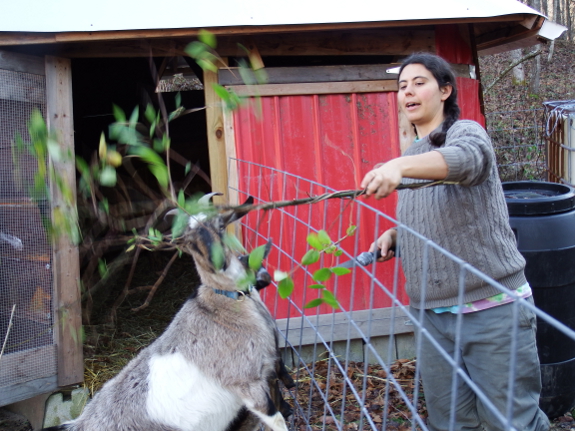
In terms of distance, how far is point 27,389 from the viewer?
385cm

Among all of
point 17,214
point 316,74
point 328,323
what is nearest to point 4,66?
point 17,214

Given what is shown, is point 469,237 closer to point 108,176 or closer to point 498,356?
point 498,356

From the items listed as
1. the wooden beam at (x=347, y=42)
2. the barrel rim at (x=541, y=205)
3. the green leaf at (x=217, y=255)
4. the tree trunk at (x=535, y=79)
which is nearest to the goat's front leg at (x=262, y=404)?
the green leaf at (x=217, y=255)

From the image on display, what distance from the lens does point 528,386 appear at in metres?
2.25

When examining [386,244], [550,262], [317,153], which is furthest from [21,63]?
[550,262]

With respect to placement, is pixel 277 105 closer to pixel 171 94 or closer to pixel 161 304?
pixel 161 304

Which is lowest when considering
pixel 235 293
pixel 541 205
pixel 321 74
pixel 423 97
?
pixel 235 293

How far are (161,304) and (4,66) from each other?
3.13 meters

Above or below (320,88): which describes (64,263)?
below

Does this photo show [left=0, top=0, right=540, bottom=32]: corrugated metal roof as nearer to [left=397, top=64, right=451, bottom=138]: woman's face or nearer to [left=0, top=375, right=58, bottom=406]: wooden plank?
[left=397, top=64, right=451, bottom=138]: woman's face

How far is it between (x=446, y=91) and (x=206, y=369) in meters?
1.81

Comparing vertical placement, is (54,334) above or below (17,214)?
below

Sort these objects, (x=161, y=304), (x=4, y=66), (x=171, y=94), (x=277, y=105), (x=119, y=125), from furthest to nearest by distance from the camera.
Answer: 1. (x=171, y=94)
2. (x=161, y=304)
3. (x=277, y=105)
4. (x=4, y=66)
5. (x=119, y=125)

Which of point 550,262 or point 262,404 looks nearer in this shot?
point 262,404
